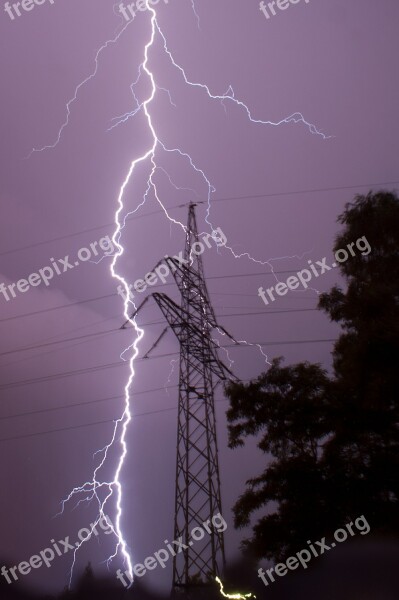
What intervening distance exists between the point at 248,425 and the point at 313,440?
1067mm

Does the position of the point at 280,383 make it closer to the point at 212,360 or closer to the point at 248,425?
the point at 248,425

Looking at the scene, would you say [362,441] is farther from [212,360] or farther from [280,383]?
[212,360]

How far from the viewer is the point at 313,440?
7.34m

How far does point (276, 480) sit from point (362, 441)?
1462mm

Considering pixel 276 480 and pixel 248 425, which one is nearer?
pixel 276 480

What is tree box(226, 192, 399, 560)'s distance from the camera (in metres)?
6.05

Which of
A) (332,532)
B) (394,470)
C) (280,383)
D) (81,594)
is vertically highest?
(280,383)

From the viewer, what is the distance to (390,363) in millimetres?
5789

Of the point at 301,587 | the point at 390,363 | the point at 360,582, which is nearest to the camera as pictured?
the point at 390,363

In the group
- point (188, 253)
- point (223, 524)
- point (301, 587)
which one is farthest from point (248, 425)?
point (188, 253)

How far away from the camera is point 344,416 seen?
21.9 ft

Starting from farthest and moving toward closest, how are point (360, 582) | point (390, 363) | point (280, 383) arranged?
1. point (280, 383)
2. point (360, 582)
3. point (390, 363)

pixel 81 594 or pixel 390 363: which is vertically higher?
pixel 390 363

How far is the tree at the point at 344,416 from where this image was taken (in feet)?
19.9
